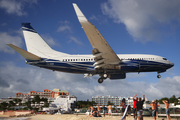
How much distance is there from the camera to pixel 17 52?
2677 centimetres

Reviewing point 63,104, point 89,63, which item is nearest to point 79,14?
point 89,63

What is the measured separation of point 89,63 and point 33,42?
12993mm

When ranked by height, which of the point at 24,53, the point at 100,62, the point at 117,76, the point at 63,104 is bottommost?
the point at 63,104

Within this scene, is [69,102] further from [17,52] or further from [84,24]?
[84,24]

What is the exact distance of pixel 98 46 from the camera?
25.8 meters

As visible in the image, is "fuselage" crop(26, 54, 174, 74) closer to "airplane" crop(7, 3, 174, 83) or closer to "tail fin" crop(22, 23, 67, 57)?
"airplane" crop(7, 3, 174, 83)

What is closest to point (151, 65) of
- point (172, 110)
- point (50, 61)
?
point (172, 110)

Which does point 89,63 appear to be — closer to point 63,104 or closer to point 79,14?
point 79,14

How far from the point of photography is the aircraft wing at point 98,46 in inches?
832

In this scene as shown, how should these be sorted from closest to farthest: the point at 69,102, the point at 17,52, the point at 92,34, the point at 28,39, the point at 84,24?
1. the point at 84,24
2. the point at 92,34
3. the point at 17,52
4. the point at 28,39
5. the point at 69,102

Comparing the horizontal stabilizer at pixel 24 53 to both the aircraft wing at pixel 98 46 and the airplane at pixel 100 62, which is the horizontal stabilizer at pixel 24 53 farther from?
the aircraft wing at pixel 98 46

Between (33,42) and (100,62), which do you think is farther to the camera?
(33,42)

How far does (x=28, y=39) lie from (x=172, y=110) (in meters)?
29.1

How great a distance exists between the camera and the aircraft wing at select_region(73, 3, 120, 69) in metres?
21.1
